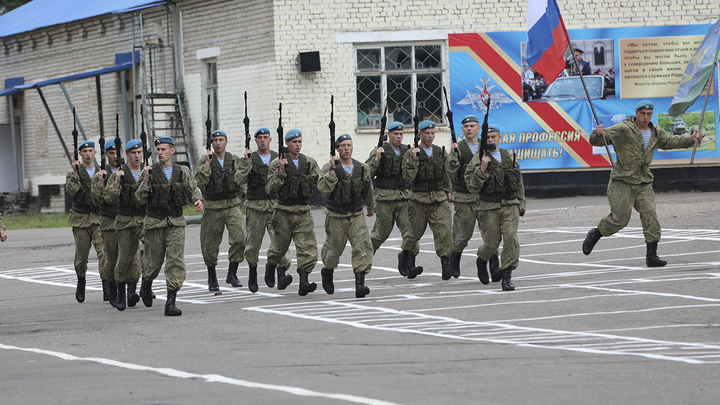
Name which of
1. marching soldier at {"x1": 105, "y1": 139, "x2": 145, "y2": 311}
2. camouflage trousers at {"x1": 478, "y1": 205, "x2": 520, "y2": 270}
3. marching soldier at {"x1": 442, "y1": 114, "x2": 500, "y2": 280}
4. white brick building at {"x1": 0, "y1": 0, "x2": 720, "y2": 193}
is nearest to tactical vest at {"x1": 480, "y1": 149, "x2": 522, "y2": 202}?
camouflage trousers at {"x1": 478, "y1": 205, "x2": 520, "y2": 270}

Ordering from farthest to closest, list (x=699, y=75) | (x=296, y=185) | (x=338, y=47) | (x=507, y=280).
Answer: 1. (x=338, y=47)
2. (x=699, y=75)
3. (x=296, y=185)
4. (x=507, y=280)

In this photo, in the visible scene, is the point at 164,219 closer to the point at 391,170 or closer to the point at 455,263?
the point at 391,170

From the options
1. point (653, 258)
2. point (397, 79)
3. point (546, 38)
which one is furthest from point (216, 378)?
point (397, 79)

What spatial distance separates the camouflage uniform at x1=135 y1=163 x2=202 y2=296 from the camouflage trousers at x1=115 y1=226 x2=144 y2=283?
354 millimetres

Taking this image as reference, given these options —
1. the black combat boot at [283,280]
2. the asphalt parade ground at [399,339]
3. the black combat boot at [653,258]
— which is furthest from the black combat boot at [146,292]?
the black combat boot at [653,258]

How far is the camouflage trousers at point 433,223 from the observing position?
12.4 m

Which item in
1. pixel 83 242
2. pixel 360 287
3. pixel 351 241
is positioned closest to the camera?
pixel 360 287

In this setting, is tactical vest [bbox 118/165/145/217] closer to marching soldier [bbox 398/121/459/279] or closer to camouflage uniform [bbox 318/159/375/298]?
camouflage uniform [bbox 318/159/375/298]

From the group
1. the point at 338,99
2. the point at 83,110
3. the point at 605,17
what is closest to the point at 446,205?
the point at 338,99

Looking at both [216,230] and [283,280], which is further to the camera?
[216,230]

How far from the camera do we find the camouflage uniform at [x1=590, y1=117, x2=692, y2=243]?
12453 mm

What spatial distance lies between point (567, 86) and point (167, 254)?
48.2 feet

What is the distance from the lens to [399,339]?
27.6ft

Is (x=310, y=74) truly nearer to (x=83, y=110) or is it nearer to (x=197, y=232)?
(x=197, y=232)
